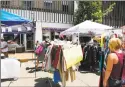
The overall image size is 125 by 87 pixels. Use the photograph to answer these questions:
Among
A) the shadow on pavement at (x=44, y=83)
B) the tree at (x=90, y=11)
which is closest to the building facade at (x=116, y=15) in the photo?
the tree at (x=90, y=11)

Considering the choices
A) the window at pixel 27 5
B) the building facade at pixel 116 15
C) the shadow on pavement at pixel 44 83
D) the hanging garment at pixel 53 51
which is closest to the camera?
the hanging garment at pixel 53 51

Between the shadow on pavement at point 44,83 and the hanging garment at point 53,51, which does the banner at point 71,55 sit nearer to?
the hanging garment at point 53,51

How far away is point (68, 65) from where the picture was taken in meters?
5.93

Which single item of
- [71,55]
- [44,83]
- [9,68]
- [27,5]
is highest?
[27,5]

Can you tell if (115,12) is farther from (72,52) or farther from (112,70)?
(112,70)

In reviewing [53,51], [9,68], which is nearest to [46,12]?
[9,68]

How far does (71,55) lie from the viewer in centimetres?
612

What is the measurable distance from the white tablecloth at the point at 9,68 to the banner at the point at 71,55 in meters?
2.73

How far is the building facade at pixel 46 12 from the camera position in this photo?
21391mm

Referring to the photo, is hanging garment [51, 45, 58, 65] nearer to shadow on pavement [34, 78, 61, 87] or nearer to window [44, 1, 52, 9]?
shadow on pavement [34, 78, 61, 87]

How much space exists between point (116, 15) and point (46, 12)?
8126mm

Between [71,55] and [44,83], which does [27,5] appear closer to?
[44,83]

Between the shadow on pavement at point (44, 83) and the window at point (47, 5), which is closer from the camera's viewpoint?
the shadow on pavement at point (44, 83)

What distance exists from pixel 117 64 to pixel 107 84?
0.44 metres
